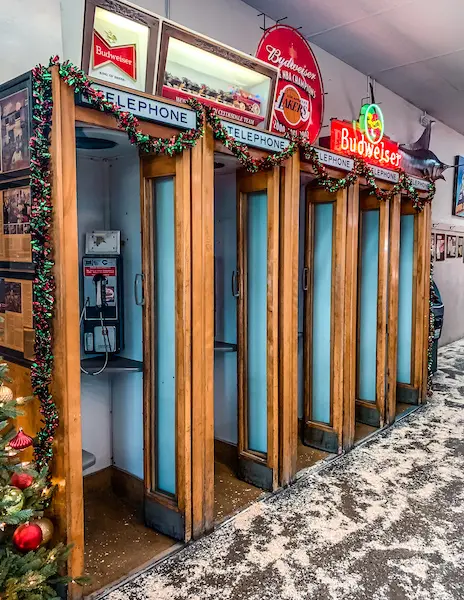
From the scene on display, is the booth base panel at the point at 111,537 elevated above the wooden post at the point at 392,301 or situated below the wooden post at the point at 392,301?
below

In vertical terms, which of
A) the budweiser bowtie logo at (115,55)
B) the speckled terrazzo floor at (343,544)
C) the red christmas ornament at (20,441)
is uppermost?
the budweiser bowtie logo at (115,55)

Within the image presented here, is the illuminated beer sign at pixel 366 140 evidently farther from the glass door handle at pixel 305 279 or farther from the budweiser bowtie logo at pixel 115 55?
the budweiser bowtie logo at pixel 115 55

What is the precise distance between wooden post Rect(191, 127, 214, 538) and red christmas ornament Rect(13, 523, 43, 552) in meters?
1.13

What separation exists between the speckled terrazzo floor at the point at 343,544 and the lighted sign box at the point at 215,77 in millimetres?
2764

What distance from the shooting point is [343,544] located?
3.17m

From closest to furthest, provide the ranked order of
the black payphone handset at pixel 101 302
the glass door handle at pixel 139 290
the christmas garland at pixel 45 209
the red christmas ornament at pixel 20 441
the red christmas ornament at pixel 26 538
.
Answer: the red christmas ornament at pixel 26 538, the christmas garland at pixel 45 209, the red christmas ornament at pixel 20 441, the glass door handle at pixel 139 290, the black payphone handset at pixel 101 302

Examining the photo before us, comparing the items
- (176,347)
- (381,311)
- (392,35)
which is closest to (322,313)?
(381,311)

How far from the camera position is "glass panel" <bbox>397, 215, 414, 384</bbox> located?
19.9 feet

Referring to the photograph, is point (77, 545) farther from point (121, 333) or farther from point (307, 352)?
point (307, 352)

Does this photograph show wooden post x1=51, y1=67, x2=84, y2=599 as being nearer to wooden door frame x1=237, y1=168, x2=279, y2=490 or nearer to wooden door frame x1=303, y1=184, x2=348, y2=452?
wooden door frame x1=237, y1=168, x2=279, y2=490

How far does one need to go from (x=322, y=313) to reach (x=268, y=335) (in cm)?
113

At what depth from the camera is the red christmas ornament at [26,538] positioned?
2.22 m

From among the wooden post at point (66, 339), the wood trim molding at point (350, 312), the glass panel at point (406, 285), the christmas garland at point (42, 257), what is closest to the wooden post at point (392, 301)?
the glass panel at point (406, 285)

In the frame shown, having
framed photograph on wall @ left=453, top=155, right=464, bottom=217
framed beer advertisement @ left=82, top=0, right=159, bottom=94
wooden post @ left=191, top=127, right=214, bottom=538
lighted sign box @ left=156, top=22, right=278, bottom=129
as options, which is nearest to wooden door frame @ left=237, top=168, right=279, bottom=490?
lighted sign box @ left=156, top=22, right=278, bottom=129
